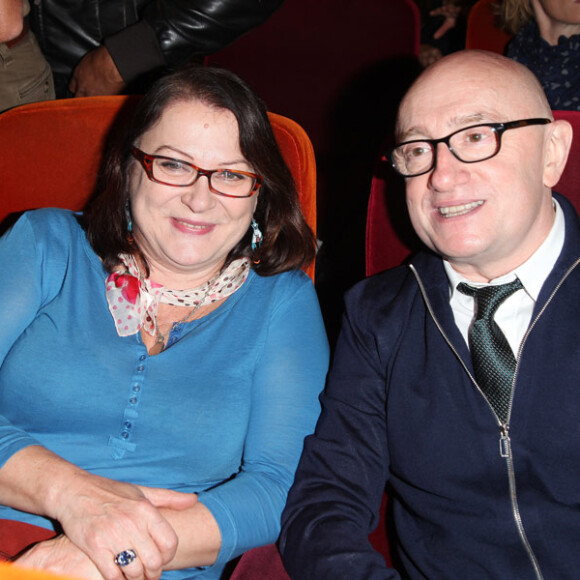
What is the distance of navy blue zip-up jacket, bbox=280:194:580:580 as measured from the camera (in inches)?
48.4

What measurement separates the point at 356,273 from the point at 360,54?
92 centimetres

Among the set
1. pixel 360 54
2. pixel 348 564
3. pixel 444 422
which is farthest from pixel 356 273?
pixel 348 564

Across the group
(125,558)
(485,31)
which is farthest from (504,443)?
(485,31)

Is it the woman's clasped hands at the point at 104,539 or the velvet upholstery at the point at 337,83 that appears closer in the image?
the woman's clasped hands at the point at 104,539

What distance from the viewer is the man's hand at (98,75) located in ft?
7.56

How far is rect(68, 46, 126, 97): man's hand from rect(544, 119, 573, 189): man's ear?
153cm

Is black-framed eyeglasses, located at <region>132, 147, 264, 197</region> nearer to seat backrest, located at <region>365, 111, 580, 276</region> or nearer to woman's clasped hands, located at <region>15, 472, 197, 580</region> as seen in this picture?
seat backrest, located at <region>365, 111, 580, 276</region>

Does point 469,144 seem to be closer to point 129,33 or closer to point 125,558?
point 125,558

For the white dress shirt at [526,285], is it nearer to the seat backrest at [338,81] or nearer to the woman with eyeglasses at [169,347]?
the woman with eyeglasses at [169,347]

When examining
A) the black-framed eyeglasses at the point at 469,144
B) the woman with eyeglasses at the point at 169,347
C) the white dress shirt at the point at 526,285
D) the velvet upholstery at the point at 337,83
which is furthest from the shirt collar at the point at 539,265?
the velvet upholstery at the point at 337,83

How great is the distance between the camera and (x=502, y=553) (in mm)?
1252

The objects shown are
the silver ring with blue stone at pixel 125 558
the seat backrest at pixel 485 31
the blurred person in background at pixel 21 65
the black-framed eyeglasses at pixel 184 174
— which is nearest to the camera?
the silver ring with blue stone at pixel 125 558

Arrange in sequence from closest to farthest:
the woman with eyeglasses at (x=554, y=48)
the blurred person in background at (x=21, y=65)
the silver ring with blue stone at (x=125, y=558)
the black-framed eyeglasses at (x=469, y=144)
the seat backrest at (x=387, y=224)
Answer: the silver ring with blue stone at (x=125, y=558)
the black-framed eyeglasses at (x=469, y=144)
the seat backrest at (x=387, y=224)
the blurred person in background at (x=21, y=65)
the woman with eyeglasses at (x=554, y=48)

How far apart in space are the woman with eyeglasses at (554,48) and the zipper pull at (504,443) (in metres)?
1.60
